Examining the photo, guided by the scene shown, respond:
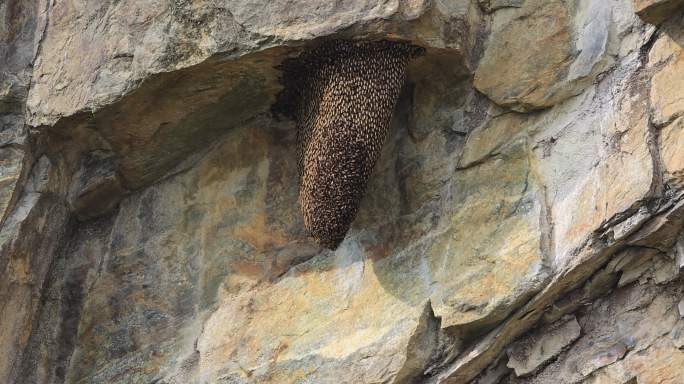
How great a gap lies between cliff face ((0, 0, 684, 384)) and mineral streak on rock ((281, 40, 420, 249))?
5.7 inches

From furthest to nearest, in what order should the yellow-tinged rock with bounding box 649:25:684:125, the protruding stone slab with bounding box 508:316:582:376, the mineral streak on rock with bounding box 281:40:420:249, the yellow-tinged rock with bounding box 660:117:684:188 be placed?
the mineral streak on rock with bounding box 281:40:420:249
the protruding stone slab with bounding box 508:316:582:376
the yellow-tinged rock with bounding box 649:25:684:125
the yellow-tinged rock with bounding box 660:117:684:188

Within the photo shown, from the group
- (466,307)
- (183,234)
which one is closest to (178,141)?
(183,234)

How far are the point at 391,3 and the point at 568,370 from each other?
2225 mm

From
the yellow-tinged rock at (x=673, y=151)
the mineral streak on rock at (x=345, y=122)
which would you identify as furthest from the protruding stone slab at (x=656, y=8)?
the mineral streak on rock at (x=345, y=122)

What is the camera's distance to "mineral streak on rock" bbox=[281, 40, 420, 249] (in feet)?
24.0

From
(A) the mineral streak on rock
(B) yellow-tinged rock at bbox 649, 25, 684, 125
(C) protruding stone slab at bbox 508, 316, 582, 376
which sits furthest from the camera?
(A) the mineral streak on rock

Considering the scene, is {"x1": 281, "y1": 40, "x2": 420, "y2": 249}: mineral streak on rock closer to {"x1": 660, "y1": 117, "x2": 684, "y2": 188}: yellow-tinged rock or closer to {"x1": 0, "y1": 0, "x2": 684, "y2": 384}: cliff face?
{"x1": 0, "y1": 0, "x2": 684, "y2": 384}: cliff face

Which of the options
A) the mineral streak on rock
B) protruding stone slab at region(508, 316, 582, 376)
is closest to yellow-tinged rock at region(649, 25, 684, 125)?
protruding stone slab at region(508, 316, 582, 376)

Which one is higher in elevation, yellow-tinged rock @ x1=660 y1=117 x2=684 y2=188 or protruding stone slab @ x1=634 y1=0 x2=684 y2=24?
protruding stone slab @ x1=634 y1=0 x2=684 y2=24

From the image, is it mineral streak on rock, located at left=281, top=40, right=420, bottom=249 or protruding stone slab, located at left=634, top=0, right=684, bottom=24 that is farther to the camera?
mineral streak on rock, located at left=281, top=40, right=420, bottom=249

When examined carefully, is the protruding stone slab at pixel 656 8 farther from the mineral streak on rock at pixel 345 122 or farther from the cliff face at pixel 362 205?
the mineral streak on rock at pixel 345 122

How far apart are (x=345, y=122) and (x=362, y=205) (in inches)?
27.7

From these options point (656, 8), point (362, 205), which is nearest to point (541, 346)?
point (362, 205)

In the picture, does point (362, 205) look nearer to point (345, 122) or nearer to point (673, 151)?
point (345, 122)
